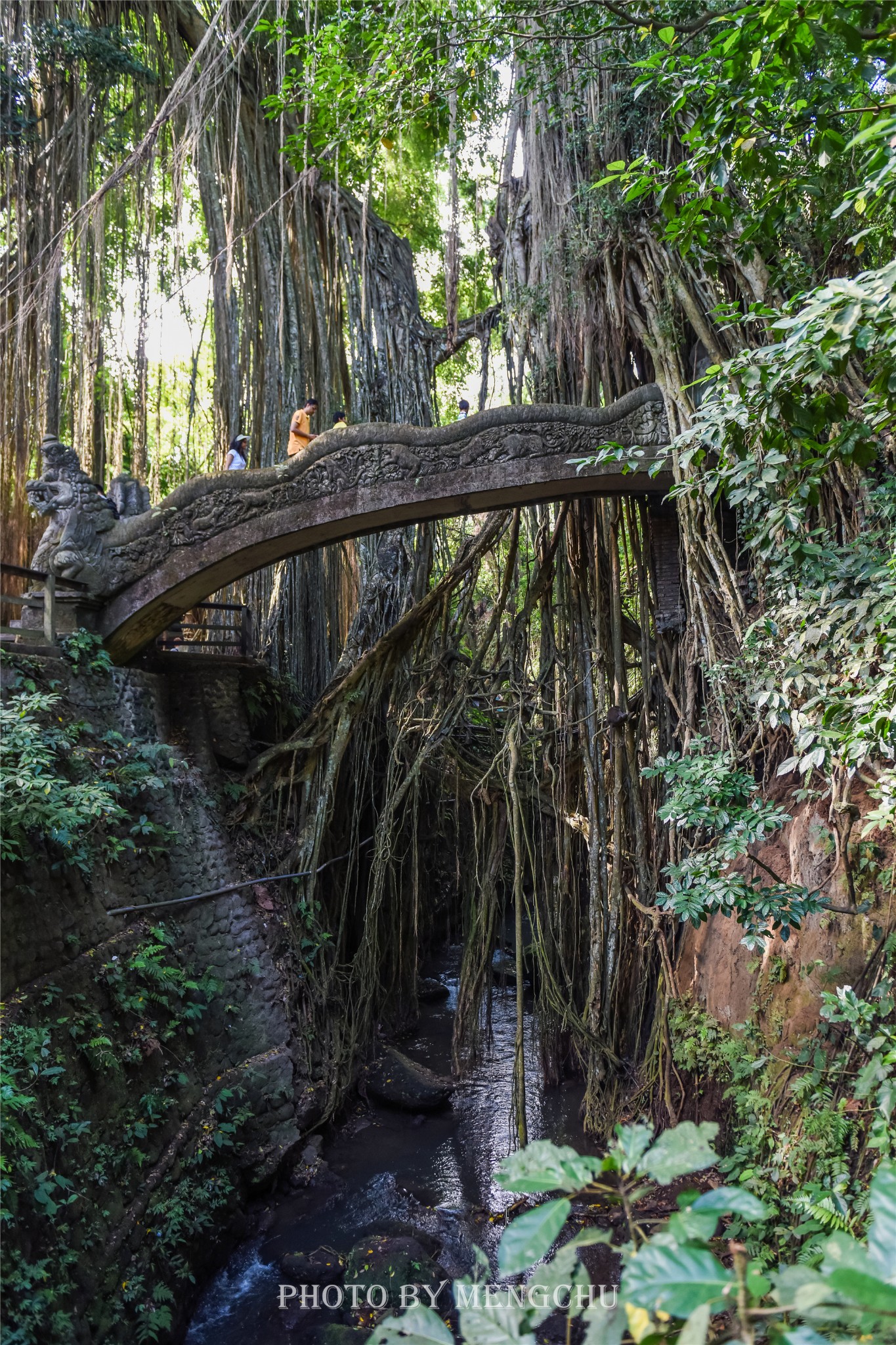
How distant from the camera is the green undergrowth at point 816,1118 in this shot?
2.40 meters

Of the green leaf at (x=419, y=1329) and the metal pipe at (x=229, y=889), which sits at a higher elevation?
the green leaf at (x=419, y=1329)

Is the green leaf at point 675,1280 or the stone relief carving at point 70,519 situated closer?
the green leaf at point 675,1280

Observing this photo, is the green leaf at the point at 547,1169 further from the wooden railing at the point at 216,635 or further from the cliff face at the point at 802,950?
the wooden railing at the point at 216,635

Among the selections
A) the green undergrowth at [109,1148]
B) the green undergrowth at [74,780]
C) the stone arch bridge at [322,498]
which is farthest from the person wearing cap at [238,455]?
the green undergrowth at [109,1148]

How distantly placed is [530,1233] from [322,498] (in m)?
4.11

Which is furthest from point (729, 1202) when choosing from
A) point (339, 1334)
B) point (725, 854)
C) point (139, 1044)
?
point (139, 1044)

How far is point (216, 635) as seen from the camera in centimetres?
A: 709

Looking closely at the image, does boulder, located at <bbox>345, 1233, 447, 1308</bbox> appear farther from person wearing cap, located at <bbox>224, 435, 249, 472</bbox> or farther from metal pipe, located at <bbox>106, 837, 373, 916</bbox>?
person wearing cap, located at <bbox>224, 435, 249, 472</bbox>

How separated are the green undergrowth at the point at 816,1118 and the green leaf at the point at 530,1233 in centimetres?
157

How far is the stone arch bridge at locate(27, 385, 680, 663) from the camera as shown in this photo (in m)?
4.31

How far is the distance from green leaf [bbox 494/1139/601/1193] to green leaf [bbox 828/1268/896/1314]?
0.81ft

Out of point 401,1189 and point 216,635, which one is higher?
point 216,635

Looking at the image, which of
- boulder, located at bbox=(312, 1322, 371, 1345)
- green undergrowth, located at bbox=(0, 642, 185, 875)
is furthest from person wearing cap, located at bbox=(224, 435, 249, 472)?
boulder, located at bbox=(312, 1322, 371, 1345)

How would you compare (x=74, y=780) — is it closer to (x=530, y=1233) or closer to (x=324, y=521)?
(x=324, y=521)
